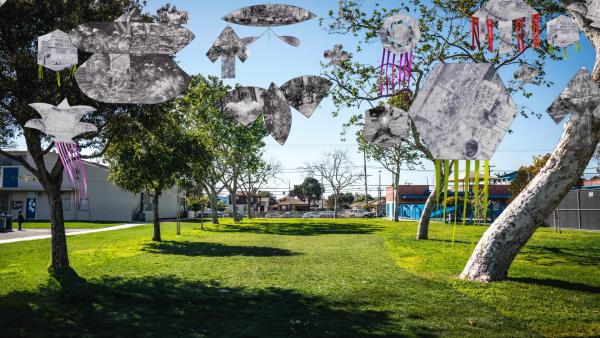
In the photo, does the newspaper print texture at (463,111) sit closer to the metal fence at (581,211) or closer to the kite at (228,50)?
the kite at (228,50)

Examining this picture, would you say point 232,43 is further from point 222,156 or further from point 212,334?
point 222,156

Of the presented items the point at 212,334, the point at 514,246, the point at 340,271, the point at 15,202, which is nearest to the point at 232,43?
the point at 212,334

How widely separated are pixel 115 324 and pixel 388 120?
21.4 ft

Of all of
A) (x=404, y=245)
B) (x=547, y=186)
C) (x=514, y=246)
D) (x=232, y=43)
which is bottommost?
(x=404, y=245)

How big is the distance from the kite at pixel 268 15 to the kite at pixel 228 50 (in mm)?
136

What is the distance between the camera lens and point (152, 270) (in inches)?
540

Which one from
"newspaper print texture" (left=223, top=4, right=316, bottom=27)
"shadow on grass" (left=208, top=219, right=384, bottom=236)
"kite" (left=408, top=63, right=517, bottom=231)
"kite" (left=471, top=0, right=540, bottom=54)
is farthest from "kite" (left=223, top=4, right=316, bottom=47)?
"shadow on grass" (left=208, top=219, right=384, bottom=236)

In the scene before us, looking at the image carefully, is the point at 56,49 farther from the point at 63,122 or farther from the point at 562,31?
the point at 562,31

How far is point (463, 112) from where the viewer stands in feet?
10.0

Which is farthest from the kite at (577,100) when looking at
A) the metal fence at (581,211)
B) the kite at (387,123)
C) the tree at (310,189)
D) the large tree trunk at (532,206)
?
the tree at (310,189)

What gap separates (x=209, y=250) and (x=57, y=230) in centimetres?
780

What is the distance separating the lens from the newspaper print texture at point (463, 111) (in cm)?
302

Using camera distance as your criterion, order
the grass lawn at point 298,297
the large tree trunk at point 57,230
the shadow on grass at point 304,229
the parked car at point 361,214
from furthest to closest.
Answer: the parked car at point 361,214 → the shadow on grass at point 304,229 → the large tree trunk at point 57,230 → the grass lawn at point 298,297

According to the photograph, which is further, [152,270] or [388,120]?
[152,270]
